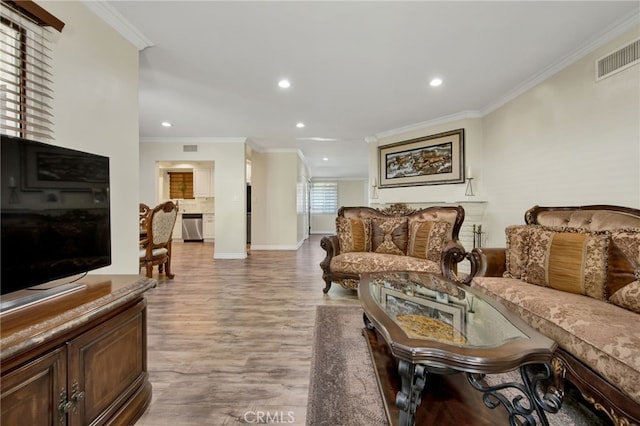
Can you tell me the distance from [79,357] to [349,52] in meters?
2.77

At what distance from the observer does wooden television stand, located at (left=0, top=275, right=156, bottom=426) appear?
2.50 feet

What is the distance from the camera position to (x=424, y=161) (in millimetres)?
4484

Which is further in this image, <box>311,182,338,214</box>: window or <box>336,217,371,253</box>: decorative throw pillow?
<box>311,182,338,214</box>: window

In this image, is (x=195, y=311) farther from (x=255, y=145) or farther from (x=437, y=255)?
(x=255, y=145)

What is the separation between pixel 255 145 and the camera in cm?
605

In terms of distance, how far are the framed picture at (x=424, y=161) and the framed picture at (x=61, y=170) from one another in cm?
435

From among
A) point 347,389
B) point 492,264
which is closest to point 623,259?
point 492,264

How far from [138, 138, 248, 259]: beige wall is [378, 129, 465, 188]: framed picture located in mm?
2940

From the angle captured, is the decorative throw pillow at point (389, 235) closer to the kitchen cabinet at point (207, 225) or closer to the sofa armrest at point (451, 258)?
the sofa armrest at point (451, 258)

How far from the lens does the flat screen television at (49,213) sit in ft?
3.01

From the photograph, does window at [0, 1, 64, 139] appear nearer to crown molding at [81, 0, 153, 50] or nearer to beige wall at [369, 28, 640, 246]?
crown molding at [81, 0, 153, 50]

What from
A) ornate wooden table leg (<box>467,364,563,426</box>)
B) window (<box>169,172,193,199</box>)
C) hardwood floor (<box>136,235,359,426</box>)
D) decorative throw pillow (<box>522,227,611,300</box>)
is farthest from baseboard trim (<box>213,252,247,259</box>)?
ornate wooden table leg (<box>467,364,563,426</box>)

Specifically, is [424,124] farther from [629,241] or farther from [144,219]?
[144,219]

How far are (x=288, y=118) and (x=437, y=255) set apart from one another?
9.99 ft
